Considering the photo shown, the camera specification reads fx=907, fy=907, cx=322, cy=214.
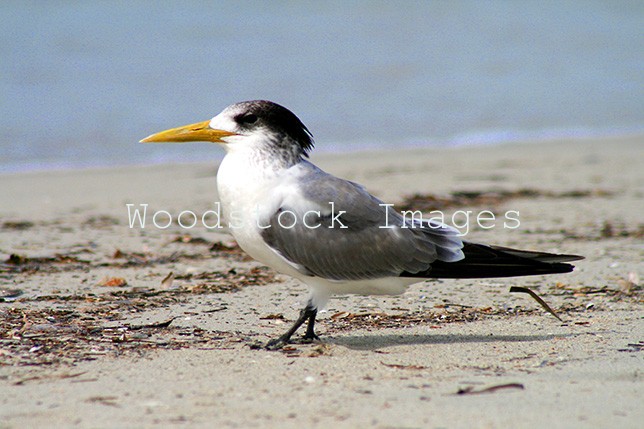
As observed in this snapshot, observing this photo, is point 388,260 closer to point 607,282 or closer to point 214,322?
point 214,322

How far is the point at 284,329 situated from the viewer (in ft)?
13.0

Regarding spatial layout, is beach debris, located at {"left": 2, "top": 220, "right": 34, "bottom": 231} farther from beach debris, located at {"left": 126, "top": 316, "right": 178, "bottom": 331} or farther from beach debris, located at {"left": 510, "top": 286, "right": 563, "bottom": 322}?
beach debris, located at {"left": 510, "top": 286, "right": 563, "bottom": 322}

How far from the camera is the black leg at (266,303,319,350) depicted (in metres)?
3.56

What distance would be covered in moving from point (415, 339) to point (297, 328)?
49 centimetres

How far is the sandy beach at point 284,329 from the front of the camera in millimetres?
2682

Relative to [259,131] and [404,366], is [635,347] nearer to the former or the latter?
[404,366]

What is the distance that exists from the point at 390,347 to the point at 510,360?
0.49m

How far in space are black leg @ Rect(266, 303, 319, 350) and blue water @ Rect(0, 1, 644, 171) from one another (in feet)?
21.2

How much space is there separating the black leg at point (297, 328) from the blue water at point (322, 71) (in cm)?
646

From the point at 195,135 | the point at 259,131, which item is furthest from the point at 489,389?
the point at 195,135

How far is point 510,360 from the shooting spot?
3.34 metres

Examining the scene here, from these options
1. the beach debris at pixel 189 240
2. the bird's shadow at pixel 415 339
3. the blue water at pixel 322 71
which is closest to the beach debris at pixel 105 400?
the bird's shadow at pixel 415 339

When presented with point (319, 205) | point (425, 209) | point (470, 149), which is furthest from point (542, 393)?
point (470, 149)

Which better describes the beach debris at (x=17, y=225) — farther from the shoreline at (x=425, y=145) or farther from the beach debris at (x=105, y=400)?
the beach debris at (x=105, y=400)
